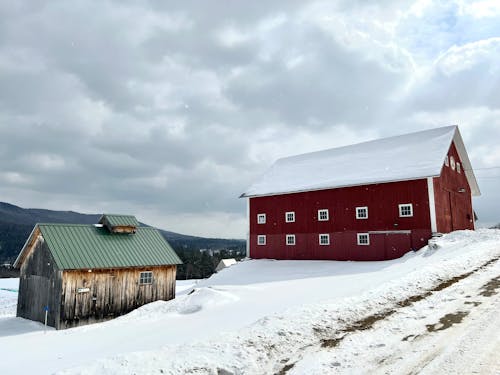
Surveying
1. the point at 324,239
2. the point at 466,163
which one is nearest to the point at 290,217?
the point at 324,239

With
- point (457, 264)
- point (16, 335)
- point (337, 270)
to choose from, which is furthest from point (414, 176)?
point (16, 335)

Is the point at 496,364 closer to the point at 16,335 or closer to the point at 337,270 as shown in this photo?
the point at 337,270

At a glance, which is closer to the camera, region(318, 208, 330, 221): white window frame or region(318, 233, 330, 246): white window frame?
region(318, 233, 330, 246): white window frame

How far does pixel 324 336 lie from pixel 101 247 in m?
18.7

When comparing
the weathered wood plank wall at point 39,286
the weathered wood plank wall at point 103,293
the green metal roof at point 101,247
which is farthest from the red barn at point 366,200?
the weathered wood plank wall at point 39,286

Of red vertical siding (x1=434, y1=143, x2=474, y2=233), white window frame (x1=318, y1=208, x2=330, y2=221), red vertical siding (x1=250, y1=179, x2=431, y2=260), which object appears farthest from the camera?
white window frame (x1=318, y1=208, x2=330, y2=221)

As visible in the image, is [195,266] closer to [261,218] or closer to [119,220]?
[261,218]

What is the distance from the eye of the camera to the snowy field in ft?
22.1

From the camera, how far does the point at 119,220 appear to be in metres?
25.2

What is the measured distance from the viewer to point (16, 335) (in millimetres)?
18734

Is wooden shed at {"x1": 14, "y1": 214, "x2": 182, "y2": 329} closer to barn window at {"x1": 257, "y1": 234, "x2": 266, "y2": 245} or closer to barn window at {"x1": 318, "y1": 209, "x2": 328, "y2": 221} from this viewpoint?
barn window at {"x1": 257, "y1": 234, "x2": 266, "y2": 245}

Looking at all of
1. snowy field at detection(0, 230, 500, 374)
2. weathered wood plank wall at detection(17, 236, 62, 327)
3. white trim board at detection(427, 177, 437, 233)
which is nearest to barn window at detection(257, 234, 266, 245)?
white trim board at detection(427, 177, 437, 233)

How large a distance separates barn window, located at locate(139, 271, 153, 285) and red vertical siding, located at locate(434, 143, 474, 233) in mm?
20194

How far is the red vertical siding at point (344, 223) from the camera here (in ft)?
82.5
